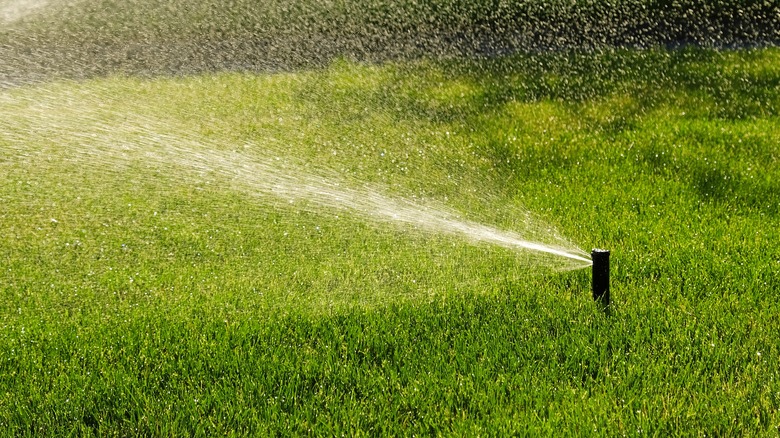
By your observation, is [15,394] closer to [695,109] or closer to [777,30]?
[695,109]

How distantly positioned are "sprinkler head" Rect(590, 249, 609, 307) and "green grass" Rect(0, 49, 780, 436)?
60 mm

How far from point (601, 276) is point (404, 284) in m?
1.00

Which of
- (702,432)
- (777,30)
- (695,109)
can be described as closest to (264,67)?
(695,109)

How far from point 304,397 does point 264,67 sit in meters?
8.70

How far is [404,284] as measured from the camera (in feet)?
13.7

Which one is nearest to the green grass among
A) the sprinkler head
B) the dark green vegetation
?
the sprinkler head

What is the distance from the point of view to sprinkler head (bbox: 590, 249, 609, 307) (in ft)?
11.8

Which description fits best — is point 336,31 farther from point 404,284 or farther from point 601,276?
point 601,276

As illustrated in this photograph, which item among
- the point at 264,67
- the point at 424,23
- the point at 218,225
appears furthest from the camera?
the point at 424,23

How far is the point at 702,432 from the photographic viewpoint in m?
2.88

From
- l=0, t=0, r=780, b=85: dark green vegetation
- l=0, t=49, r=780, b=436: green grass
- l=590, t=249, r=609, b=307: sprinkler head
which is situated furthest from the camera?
l=0, t=0, r=780, b=85: dark green vegetation

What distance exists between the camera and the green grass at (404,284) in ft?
→ 10.1

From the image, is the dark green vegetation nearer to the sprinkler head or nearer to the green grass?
the green grass

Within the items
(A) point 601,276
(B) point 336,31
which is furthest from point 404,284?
(B) point 336,31
